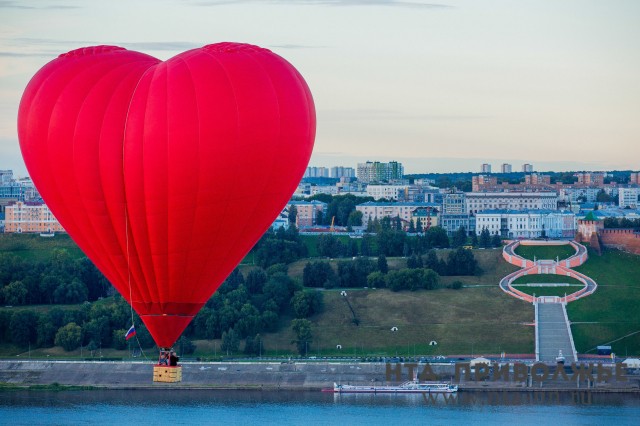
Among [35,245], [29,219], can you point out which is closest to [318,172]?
[29,219]

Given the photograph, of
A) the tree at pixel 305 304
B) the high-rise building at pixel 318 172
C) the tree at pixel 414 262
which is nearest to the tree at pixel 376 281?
the tree at pixel 414 262

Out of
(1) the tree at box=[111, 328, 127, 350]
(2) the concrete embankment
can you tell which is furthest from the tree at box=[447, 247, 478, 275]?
(1) the tree at box=[111, 328, 127, 350]

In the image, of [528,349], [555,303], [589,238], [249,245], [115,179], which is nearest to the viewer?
[115,179]

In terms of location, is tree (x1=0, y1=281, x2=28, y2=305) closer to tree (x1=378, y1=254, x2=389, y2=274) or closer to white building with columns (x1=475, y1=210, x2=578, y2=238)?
tree (x1=378, y1=254, x2=389, y2=274)

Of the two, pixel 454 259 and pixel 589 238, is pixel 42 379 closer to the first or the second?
pixel 454 259

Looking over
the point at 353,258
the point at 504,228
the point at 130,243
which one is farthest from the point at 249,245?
the point at 504,228

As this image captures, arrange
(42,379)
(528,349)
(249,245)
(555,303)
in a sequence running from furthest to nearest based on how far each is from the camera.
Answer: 1. (555,303)
2. (528,349)
3. (42,379)
4. (249,245)
